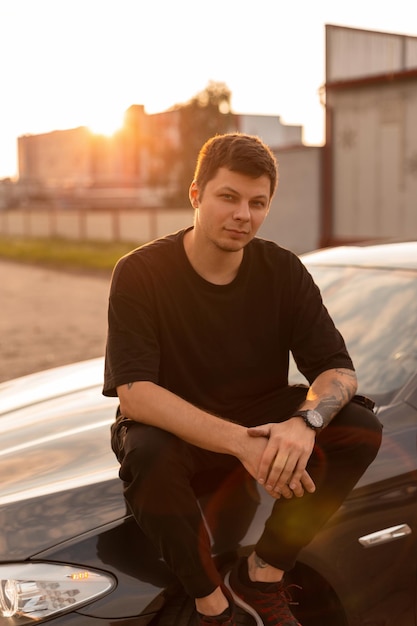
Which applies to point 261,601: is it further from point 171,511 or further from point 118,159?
point 118,159

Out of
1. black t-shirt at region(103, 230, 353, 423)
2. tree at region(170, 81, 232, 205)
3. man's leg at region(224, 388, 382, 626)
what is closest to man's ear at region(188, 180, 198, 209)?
black t-shirt at region(103, 230, 353, 423)

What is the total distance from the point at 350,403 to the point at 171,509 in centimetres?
65

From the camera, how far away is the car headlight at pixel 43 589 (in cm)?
185

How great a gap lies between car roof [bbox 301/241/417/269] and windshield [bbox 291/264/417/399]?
0.14 ft

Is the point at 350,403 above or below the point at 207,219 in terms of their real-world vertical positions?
below

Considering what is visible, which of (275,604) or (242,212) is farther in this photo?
(242,212)

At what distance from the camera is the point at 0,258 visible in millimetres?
25547

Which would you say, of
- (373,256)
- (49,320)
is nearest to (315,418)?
(373,256)

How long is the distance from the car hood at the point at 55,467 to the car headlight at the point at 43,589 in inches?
2.1

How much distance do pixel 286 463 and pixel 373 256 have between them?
56.1 inches

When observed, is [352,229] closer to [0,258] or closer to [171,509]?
[0,258]

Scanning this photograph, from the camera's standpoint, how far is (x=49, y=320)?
11367 millimetres

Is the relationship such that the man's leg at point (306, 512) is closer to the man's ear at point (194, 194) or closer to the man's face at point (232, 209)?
the man's face at point (232, 209)

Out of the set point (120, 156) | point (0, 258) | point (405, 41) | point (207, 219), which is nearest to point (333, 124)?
point (405, 41)
